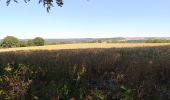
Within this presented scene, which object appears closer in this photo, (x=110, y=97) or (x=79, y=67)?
(x=110, y=97)

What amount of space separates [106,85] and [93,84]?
16.9 inches

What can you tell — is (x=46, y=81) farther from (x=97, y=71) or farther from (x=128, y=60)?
(x=128, y=60)

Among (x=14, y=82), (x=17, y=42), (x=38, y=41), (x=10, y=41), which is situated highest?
(x=14, y=82)

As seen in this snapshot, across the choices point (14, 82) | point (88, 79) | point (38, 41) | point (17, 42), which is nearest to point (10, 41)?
point (17, 42)

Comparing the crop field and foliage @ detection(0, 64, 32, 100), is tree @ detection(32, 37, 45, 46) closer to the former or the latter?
the crop field

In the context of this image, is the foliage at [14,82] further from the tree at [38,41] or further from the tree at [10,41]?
the tree at [10,41]

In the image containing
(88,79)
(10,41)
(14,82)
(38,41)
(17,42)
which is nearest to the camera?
(88,79)

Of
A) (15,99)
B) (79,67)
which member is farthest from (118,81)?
(15,99)

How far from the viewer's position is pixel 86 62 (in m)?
11.6

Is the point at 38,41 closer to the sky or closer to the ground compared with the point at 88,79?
closer to the ground

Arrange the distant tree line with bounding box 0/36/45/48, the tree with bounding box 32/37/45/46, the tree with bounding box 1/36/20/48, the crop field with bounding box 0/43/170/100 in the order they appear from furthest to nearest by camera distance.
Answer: the tree with bounding box 1/36/20/48
the distant tree line with bounding box 0/36/45/48
the tree with bounding box 32/37/45/46
the crop field with bounding box 0/43/170/100

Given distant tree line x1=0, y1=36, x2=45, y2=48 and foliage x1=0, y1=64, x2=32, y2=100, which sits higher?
foliage x1=0, y1=64, x2=32, y2=100

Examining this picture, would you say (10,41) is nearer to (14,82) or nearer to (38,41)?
(38,41)

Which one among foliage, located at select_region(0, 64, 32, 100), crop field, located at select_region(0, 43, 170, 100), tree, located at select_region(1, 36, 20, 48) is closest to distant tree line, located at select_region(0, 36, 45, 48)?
tree, located at select_region(1, 36, 20, 48)
